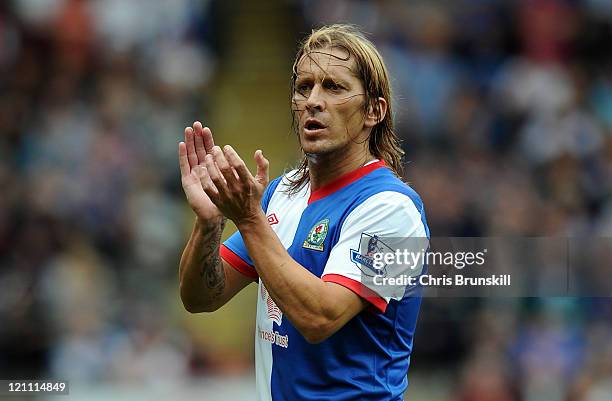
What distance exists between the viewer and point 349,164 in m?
4.35

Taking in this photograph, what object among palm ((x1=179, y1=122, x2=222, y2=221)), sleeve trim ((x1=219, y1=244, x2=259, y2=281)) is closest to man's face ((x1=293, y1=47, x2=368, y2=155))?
palm ((x1=179, y1=122, x2=222, y2=221))

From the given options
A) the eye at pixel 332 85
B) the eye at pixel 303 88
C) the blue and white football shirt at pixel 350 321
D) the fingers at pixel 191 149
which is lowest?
the blue and white football shirt at pixel 350 321

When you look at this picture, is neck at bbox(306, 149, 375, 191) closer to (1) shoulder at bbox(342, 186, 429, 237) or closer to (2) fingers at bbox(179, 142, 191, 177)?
(1) shoulder at bbox(342, 186, 429, 237)

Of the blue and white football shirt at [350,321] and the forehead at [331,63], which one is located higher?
the forehead at [331,63]

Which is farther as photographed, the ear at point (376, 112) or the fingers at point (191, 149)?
the ear at point (376, 112)

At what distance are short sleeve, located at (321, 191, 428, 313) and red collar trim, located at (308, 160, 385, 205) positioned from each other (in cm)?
21

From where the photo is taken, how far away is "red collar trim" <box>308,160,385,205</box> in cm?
430

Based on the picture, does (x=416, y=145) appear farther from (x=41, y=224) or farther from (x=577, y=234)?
(x=41, y=224)

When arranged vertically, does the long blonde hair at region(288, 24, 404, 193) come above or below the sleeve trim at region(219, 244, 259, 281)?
above

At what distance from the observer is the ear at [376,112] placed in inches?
173

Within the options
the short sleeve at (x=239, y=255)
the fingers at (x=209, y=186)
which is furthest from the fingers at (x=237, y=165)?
the short sleeve at (x=239, y=255)

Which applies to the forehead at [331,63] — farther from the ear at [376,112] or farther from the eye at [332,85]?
the ear at [376,112]

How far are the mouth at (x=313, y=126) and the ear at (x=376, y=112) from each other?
0.77 ft

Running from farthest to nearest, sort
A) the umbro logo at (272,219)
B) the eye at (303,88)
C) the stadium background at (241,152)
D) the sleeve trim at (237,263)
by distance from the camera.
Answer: the stadium background at (241,152) → the sleeve trim at (237,263) → the umbro logo at (272,219) → the eye at (303,88)
